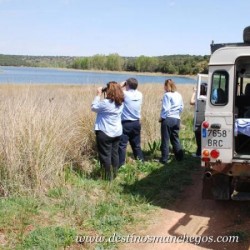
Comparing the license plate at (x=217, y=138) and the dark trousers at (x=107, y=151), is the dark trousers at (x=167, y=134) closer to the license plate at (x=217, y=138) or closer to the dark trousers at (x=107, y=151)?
the dark trousers at (x=107, y=151)

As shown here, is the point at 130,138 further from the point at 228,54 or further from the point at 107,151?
the point at 228,54

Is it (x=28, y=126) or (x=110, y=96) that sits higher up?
(x=110, y=96)

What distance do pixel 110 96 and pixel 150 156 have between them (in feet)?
9.45

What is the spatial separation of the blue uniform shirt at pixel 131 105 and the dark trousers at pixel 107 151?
97 cm

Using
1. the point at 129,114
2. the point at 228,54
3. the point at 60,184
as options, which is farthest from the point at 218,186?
the point at 129,114

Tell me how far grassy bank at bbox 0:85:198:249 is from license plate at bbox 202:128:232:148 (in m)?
1.30

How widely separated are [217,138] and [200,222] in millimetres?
1151

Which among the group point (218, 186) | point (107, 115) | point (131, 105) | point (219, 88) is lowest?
point (218, 186)

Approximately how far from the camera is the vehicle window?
5355 mm

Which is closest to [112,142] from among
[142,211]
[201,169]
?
[142,211]

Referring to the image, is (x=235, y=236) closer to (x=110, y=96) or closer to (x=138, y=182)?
(x=138, y=182)

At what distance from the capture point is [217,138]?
17.6 feet

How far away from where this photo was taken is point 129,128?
Result: 8.04 m

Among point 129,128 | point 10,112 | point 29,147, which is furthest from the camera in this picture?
point 129,128
